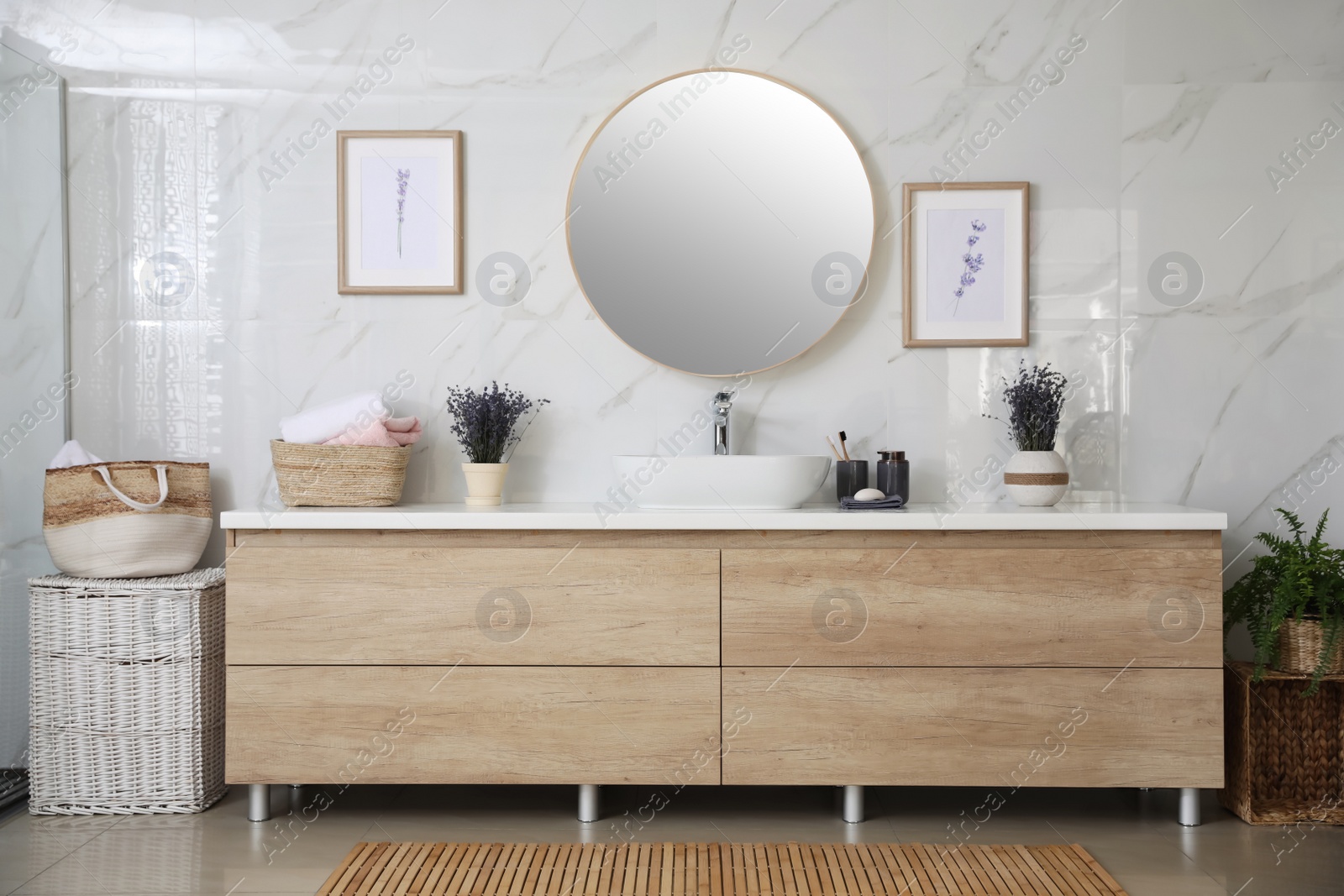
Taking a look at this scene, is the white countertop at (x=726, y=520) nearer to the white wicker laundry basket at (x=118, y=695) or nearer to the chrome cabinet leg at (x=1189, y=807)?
the white wicker laundry basket at (x=118, y=695)

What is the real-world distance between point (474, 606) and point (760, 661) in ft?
2.17

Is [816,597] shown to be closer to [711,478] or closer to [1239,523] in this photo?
[711,478]

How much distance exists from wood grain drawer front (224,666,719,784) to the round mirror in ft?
3.00

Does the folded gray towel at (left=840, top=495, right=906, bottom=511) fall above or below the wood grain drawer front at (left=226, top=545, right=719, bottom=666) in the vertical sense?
above

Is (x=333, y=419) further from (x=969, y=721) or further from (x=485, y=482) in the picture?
(x=969, y=721)

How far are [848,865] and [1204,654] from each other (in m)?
0.93

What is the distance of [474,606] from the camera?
218 centimetres

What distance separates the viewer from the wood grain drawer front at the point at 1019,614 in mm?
2160

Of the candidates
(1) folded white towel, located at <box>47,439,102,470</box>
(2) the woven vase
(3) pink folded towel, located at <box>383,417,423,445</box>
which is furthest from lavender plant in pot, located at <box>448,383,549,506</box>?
(2) the woven vase

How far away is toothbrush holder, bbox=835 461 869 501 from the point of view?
2.45m

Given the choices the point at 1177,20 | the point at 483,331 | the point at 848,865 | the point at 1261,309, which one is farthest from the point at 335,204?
the point at 1261,309

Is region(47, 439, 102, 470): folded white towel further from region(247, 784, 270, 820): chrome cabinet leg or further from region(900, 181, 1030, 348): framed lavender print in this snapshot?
region(900, 181, 1030, 348): framed lavender print

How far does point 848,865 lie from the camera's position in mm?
2021

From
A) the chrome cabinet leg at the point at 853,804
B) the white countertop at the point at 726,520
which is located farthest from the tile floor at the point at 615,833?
the white countertop at the point at 726,520
